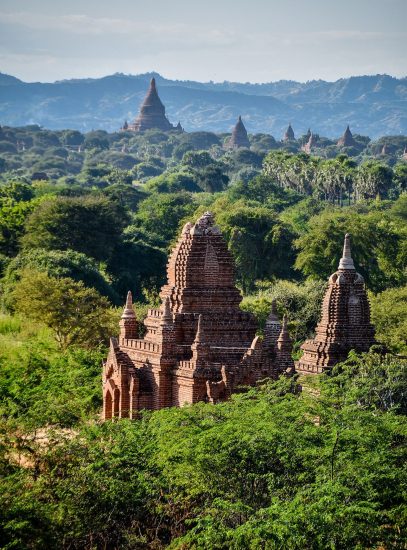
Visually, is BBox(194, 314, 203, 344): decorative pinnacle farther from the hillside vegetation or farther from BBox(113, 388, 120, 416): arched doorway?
BBox(113, 388, 120, 416): arched doorway

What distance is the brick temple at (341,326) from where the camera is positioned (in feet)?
120

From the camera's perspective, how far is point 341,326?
36.7m

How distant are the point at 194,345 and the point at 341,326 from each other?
13.7ft

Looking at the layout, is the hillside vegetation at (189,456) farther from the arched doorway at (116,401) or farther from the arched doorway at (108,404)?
the arched doorway at (116,401)

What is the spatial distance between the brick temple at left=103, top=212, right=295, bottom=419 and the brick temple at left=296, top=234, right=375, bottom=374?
0.73 metres

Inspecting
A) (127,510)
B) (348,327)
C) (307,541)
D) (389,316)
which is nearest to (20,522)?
(127,510)

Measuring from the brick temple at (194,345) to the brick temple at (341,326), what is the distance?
2.39ft

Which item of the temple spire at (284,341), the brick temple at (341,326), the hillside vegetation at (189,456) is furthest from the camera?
the brick temple at (341,326)

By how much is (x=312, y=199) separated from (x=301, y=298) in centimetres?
6441

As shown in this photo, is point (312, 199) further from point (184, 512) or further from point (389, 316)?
point (184, 512)

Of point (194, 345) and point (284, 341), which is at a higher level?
point (194, 345)

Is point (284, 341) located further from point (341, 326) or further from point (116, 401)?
point (116, 401)

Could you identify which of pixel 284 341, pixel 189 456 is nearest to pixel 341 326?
pixel 284 341

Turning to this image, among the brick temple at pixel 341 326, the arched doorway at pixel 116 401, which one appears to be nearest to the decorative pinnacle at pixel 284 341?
the brick temple at pixel 341 326
